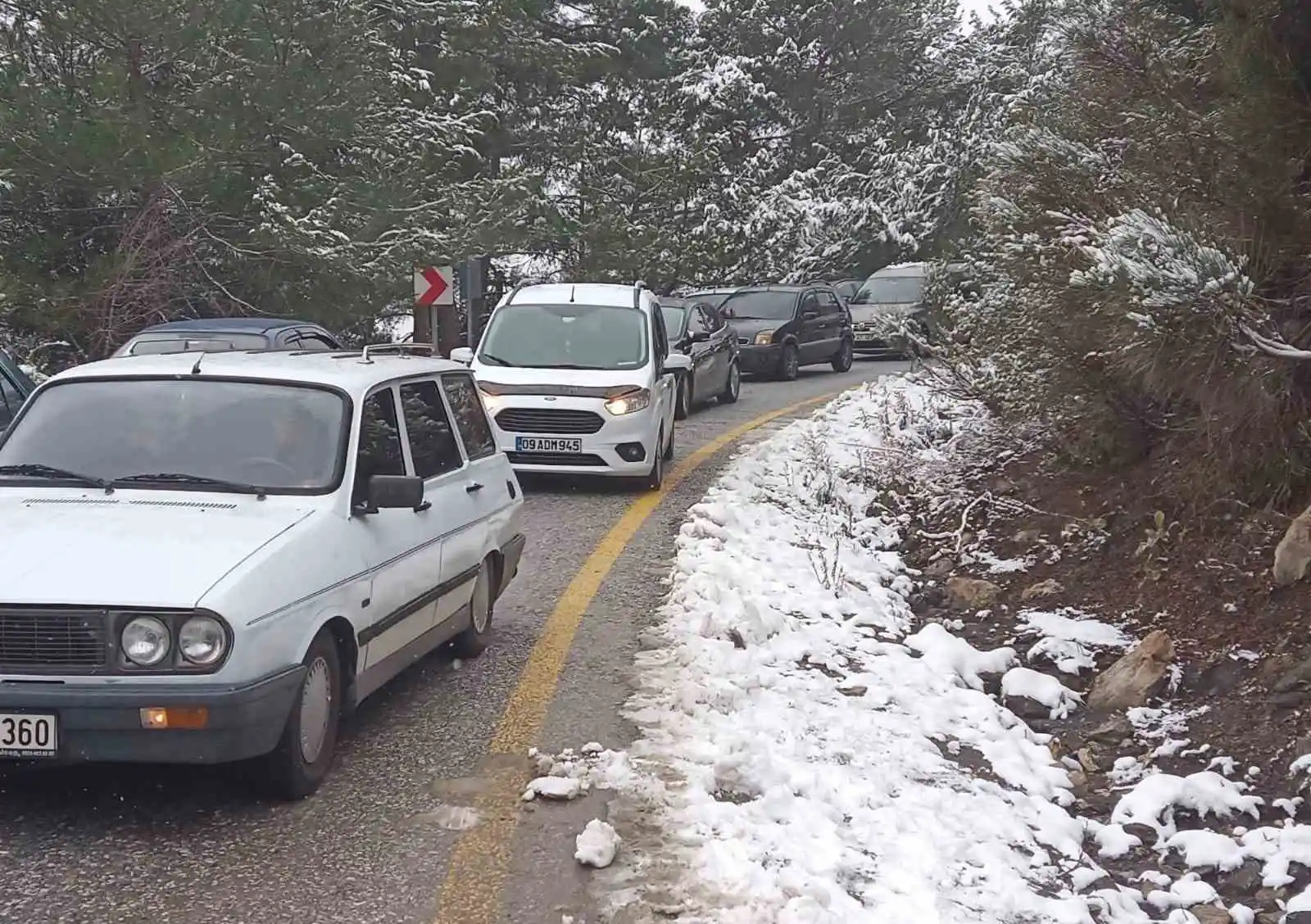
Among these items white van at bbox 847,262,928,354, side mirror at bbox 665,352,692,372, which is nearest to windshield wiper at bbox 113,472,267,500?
side mirror at bbox 665,352,692,372

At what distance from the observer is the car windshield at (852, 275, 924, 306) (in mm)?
29141

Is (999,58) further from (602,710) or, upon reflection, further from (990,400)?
(602,710)

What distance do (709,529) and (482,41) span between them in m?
18.3

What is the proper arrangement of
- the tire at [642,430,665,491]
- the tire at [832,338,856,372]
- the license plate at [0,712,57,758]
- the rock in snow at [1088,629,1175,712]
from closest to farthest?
the license plate at [0,712,57,758] → the rock in snow at [1088,629,1175,712] → the tire at [642,430,665,491] → the tire at [832,338,856,372]

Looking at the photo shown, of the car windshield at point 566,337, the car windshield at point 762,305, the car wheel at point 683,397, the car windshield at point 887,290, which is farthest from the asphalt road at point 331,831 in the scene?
the car windshield at point 887,290

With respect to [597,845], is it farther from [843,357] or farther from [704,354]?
[843,357]

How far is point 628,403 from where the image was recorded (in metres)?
12.5

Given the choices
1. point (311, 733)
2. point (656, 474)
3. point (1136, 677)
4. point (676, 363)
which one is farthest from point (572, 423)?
point (311, 733)

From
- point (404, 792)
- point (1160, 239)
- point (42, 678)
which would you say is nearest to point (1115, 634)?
point (1160, 239)

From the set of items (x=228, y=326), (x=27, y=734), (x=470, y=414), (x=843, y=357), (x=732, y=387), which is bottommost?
(x=843, y=357)

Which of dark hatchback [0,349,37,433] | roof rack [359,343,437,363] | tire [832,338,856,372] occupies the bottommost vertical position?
tire [832,338,856,372]

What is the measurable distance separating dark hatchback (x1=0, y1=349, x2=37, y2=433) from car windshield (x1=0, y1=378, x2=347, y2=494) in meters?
4.29

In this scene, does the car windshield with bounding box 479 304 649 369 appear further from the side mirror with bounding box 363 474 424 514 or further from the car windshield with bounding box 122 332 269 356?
the side mirror with bounding box 363 474 424 514

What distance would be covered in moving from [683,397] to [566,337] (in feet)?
18.1
